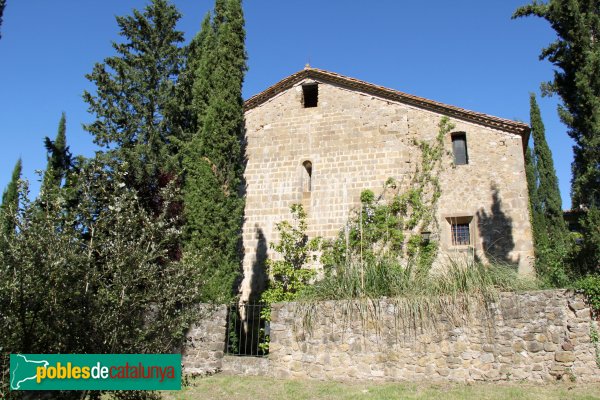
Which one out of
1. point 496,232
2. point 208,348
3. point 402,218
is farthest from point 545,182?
point 208,348

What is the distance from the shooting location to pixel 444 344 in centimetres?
910

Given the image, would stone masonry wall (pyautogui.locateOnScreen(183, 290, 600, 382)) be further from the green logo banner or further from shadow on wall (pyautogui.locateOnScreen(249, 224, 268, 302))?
shadow on wall (pyautogui.locateOnScreen(249, 224, 268, 302))

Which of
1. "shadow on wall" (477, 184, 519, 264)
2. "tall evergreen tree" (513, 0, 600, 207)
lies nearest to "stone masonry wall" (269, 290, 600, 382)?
"tall evergreen tree" (513, 0, 600, 207)

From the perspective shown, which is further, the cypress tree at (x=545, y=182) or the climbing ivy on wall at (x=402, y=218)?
the cypress tree at (x=545, y=182)

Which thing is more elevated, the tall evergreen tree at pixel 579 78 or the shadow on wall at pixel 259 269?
the tall evergreen tree at pixel 579 78

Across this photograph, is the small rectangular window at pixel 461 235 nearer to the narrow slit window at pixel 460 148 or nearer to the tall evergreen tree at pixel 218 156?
the narrow slit window at pixel 460 148

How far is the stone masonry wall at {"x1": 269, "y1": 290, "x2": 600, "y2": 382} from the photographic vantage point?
28.3ft

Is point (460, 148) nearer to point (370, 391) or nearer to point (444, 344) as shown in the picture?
point (444, 344)

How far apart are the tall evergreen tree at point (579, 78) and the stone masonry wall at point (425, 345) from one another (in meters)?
3.98

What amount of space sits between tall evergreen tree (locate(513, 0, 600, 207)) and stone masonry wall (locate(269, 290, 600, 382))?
13.1 ft

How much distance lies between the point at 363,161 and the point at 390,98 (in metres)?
2.60

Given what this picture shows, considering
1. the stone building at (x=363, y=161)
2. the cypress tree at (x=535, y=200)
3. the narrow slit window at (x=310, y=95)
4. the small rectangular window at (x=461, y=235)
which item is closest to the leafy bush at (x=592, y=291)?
the stone building at (x=363, y=161)

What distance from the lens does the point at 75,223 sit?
5102 mm

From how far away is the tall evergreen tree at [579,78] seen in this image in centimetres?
1116
